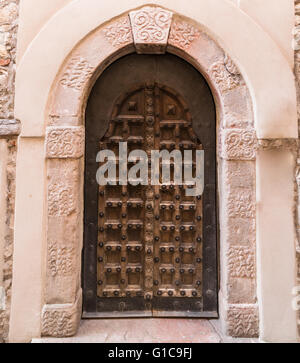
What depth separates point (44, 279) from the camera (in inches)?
84.7

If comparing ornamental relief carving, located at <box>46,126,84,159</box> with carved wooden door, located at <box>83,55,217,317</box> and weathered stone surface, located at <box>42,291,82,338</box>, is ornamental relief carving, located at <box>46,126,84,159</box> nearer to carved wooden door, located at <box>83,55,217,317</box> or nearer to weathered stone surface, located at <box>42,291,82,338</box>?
carved wooden door, located at <box>83,55,217,317</box>

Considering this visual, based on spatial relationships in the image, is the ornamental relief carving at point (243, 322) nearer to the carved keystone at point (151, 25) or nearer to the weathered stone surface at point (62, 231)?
the weathered stone surface at point (62, 231)

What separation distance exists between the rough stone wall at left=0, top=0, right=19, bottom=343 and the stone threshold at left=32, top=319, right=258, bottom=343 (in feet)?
1.72

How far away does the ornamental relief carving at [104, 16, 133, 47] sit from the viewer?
2.23 metres

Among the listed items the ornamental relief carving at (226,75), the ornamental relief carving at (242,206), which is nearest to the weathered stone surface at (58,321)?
the ornamental relief carving at (242,206)

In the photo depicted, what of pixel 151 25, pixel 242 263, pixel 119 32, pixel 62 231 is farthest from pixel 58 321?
pixel 151 25

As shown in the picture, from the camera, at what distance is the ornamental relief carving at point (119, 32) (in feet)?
7.32

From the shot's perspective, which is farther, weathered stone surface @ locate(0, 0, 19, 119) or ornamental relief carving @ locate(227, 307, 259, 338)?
weathered stone surface @ locate(0, 0, 19, 119)

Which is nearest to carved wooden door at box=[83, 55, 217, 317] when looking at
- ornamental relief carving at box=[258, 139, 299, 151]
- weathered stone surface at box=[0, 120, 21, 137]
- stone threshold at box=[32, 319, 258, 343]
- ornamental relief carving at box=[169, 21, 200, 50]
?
stone threshold at box=[32, 319, 258, 343]

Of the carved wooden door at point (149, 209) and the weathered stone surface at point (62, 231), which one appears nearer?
the weathered stone surface at point (62, 231)

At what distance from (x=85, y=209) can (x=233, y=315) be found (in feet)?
4.98

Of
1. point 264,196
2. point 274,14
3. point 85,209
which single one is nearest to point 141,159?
point 85,209

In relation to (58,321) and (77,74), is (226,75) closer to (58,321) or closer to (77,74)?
(77,74)
